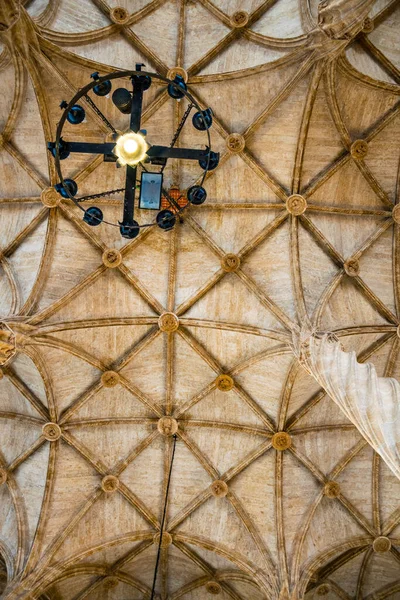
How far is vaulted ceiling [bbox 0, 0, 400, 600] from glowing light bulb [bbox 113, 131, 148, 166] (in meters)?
5.20

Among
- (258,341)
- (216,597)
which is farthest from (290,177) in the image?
(216,597)

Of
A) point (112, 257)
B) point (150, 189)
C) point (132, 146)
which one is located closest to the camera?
point (132, 146)

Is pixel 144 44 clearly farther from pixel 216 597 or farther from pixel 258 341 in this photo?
pixel 216 597

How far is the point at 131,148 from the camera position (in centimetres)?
902

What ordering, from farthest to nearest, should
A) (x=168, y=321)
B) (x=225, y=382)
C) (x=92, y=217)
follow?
1. (x=225, y=382)
2. (x=168, y=321)
3. (x=92, y=217)

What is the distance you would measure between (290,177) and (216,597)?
10701 mm

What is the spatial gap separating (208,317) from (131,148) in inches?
263

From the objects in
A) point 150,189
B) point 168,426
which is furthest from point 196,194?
point 168,426

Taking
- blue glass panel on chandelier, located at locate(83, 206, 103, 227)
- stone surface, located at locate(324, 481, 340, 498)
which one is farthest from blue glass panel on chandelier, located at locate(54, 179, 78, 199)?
stone surface, located at locate(324, 481, 340, 498)

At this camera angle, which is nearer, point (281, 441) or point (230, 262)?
point (230, 262)

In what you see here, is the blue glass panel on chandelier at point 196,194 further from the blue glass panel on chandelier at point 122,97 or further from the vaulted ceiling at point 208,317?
the vaulted ceiling at point 208,317

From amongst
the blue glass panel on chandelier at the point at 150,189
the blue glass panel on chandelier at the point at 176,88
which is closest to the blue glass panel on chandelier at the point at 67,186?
the blue glass panel on chandelier at the point at 150,189

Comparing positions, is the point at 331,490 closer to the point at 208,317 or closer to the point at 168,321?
the point at 208,317

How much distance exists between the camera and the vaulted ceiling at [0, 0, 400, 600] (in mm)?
13727
